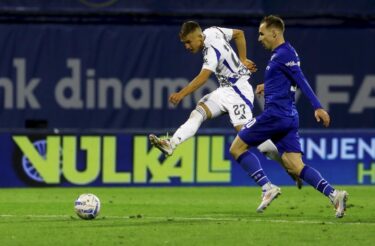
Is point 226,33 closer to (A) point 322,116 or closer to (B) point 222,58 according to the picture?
(B) point 222,58

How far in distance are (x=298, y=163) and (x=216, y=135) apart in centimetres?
685

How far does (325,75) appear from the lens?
2200 cm

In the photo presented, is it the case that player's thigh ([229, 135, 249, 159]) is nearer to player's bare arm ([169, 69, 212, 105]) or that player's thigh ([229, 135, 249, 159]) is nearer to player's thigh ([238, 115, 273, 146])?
player's thigh ([238, 115, 273, 146])

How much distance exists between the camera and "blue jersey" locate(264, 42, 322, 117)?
40.9ft

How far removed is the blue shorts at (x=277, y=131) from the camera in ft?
41.5

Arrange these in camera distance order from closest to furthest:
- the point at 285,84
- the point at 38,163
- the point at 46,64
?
the point at 285,84 → the point at 38,163 → the point at 46,64

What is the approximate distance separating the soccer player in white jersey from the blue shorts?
103 cm

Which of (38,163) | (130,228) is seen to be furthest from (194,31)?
(38,163)

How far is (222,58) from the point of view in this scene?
14070 millimetres

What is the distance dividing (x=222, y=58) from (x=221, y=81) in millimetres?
430

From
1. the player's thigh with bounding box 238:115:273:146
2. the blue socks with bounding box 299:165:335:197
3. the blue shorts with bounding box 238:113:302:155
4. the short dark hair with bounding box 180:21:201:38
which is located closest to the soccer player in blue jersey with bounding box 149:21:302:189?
the short dark hair with bounding box 180:21:201:38

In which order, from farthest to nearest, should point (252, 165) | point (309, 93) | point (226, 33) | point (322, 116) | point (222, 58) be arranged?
point (226, 33)
point (222, 58)
point (252, 165)
point (309, 93)
point (322, 116)

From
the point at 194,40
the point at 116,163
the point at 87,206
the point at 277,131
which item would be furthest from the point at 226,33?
the point at 116,163

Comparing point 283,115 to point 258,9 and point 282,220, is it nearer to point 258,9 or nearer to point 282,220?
point 282,220
